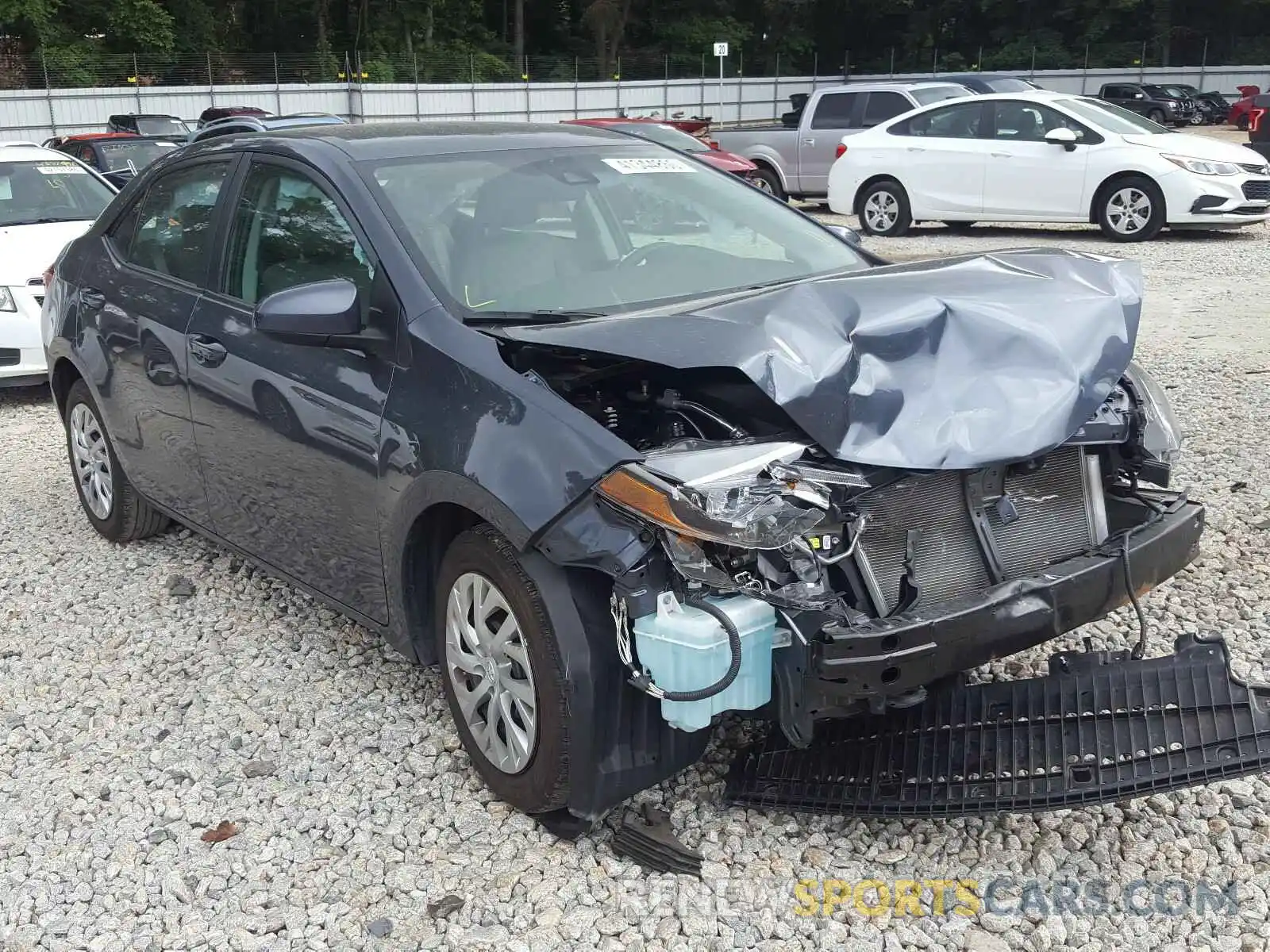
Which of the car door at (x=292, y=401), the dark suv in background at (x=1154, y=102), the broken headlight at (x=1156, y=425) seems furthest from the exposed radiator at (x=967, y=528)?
the dark suv in background at (x=1154, y=102)

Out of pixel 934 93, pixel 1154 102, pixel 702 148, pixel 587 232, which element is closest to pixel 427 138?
pixel 587 232

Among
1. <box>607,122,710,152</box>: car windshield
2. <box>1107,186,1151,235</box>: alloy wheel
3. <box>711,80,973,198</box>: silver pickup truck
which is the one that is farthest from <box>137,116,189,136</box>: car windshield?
<box>1107,186,1151,235</box>: alloy wheel

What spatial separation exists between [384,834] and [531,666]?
0.70 metres

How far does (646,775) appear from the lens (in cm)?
306

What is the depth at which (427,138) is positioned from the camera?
4.12 metres

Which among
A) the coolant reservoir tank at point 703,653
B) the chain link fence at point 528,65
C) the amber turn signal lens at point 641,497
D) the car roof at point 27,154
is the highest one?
the chain link fence at point 528,65

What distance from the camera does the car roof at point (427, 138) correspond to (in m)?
4.00

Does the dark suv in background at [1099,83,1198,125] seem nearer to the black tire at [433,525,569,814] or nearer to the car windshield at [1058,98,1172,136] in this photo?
the car windshield at [1058,98,1172,136]

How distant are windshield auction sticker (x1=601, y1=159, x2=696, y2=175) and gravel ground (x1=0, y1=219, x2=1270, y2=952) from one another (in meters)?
1.88

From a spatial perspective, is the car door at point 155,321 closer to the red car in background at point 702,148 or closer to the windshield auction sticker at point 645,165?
the windshield auction sticker at point 645,165

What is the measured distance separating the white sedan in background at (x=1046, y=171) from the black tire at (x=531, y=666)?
1189cm

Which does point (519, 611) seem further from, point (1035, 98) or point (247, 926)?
point (1035, 98)

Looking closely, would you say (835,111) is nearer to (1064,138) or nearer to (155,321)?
(1064,138)

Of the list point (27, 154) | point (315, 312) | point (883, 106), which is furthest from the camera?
point (883, 106)
